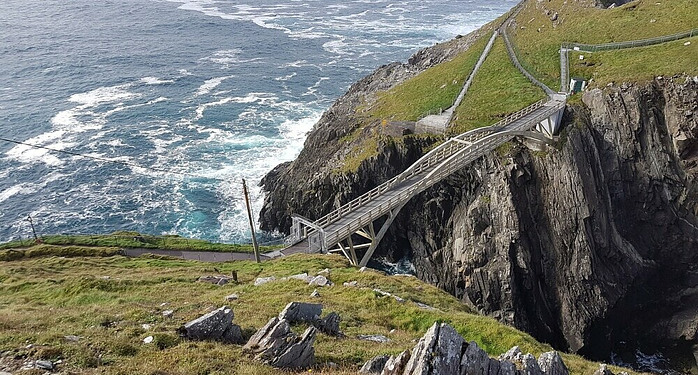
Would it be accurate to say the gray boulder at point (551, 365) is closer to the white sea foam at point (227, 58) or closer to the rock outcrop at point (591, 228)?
the rock outcrop at point (591, 228)

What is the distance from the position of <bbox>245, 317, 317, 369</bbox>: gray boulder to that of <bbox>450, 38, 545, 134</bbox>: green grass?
4359 cm

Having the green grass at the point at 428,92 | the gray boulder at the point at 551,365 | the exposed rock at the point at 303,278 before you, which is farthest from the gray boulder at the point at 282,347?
the green grass at the point at 428,92

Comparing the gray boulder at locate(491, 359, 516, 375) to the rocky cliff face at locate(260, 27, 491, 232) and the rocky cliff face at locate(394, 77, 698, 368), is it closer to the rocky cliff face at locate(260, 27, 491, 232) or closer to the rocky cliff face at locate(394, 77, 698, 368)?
the rocky cliff face at locate(394, 77, 698, 368)

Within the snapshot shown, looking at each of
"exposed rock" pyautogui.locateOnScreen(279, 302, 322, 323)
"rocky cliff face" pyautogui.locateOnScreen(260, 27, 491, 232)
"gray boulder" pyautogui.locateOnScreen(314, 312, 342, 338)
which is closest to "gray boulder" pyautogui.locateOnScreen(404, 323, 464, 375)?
"gray boulder" pyautogui.locateOnScreen(314, 312, 342, 338)

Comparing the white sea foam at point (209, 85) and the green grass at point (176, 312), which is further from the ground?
the white sea foam at point (209, 85)

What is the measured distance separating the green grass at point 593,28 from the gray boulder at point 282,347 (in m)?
53.4

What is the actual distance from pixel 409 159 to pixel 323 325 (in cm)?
3882

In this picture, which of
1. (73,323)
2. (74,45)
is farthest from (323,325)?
(74,45)

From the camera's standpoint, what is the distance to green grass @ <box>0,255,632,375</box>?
1523cm

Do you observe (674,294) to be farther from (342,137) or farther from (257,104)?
(257,104)

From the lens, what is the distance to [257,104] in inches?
3907

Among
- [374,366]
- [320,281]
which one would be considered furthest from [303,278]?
[374,366]

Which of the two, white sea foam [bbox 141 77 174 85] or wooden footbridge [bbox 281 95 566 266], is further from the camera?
white sea foam [bbox 141 77 174 85]

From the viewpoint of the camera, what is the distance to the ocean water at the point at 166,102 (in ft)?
224
